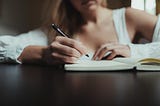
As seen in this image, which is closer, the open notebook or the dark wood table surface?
the dark wood table surface

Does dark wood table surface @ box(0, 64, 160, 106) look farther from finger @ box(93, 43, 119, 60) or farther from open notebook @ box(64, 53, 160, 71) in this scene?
finger @ box(93, 43, 119, 60)

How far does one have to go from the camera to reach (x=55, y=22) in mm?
1034

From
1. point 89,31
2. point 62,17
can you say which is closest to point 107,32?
point 89,31

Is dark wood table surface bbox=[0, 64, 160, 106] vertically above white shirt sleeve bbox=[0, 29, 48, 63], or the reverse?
white shirt sleeve bbox=[0, 29, 48, 63]

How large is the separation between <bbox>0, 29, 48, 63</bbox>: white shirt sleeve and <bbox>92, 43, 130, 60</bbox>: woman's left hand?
217mm

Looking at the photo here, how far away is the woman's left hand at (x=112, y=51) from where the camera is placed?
0.89m

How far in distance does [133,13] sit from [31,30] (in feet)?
1.28

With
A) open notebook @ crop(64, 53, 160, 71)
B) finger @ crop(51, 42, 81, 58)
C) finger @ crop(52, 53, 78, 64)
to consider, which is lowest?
open notebook @ crop(64, 53, 160, 71)

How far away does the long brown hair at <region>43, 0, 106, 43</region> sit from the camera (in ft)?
3.35

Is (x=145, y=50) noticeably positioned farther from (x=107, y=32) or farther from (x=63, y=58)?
(x=63, y=58)

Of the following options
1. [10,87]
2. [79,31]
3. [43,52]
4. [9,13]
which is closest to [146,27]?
[79,31]

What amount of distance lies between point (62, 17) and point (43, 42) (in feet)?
0.40

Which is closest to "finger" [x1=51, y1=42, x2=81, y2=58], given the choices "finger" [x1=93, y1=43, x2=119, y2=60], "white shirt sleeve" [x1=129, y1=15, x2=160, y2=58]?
"finger" [x1=93, y1=43, x2=119, y2=60]

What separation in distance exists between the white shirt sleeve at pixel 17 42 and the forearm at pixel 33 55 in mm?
17
